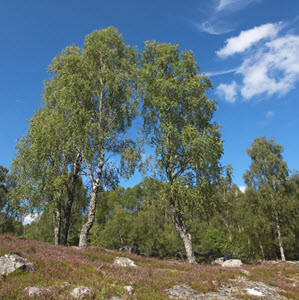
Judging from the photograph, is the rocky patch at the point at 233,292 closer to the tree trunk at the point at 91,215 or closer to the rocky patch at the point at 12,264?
the rocky patch at the point at 12,264

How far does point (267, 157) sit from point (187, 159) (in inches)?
1014

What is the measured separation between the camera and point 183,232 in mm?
19719

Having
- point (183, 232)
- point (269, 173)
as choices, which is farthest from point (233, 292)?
point (269, 173)

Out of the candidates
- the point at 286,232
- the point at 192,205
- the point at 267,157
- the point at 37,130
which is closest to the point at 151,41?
the point at 37,130

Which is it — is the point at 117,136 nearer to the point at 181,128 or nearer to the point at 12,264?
the point at 181,128

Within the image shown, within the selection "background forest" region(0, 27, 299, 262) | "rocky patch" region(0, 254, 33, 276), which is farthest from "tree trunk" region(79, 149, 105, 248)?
"rocky patch" region(0, 254, 33, 276)

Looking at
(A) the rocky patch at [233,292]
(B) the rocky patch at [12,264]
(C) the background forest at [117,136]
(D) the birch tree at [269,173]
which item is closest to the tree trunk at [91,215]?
(C) the background forest at [117,136]

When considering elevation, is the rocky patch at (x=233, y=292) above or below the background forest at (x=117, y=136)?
below

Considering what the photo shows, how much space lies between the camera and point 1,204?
42.2m

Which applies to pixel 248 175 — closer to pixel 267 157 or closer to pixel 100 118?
pixel 267 157

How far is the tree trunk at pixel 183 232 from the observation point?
62.6 feet

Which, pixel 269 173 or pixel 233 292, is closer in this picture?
pixel 233 292

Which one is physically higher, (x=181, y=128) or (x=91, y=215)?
(x=181, y=128)

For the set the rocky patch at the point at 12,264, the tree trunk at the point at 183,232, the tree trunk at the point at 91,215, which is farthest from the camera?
the tree trunk at the point at 183,232
